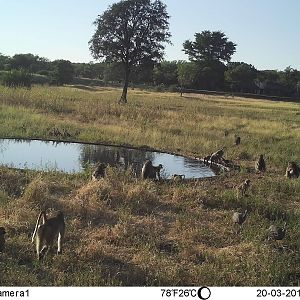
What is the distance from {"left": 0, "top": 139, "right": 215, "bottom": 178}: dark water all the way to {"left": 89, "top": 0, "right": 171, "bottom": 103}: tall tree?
90.8ft

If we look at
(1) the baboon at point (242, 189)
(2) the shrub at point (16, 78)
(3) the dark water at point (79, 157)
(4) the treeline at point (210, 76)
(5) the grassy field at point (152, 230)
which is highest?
(4) the treeline at point (210, 76)

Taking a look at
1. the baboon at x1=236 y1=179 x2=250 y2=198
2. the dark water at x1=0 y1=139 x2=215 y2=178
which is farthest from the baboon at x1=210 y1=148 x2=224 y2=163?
the baboon at x1=236 y1=179 x2=250 y2=198

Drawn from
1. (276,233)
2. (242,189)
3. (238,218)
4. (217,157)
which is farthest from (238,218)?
(217,157)

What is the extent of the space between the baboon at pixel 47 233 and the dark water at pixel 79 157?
563cm

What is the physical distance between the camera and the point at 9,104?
23891 mm

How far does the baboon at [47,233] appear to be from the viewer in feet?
19.7

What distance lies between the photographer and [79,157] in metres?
13.9

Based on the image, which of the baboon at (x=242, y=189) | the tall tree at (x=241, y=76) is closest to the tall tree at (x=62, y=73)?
the tall tree at (x=241, y=76)

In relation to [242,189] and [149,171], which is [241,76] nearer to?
[149,171]

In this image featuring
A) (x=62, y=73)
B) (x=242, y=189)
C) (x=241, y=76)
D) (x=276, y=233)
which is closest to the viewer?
(x=276, y=233)

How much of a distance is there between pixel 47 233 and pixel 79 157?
25.9 ft

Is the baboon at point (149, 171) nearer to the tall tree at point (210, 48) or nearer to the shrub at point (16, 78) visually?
the shrub at point (16, 78)

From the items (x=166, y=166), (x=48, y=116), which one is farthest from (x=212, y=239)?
(x=48, y=116)

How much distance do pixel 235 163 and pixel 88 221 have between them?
7.77m
